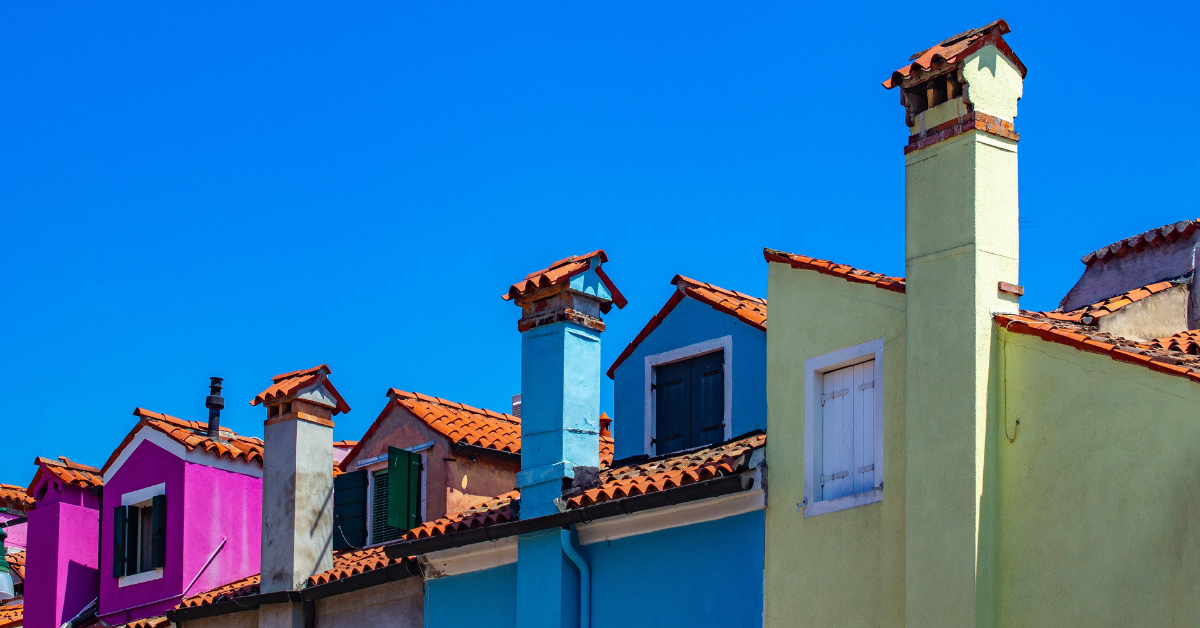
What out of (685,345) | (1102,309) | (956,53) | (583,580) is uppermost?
(956,53)

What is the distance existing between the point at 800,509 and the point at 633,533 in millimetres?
2009

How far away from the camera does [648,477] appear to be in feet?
43.9

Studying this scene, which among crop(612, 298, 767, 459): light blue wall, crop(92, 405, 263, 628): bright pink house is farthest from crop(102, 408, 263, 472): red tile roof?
crop(612, 298, 767, 459): light blue wall

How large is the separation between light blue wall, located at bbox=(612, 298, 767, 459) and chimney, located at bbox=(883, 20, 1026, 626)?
369 cm

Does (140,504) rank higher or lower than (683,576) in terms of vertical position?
higher

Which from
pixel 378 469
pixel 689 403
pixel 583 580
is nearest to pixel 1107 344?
pixel 583 580

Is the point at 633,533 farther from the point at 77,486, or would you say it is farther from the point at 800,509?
the point at 77,486

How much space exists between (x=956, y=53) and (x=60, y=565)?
16089 millimetres

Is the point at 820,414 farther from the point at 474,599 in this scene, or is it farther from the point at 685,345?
the point at 474,599

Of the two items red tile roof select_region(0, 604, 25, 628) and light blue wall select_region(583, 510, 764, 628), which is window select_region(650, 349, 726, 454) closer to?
light blue wall select_region(583, 510, 764, 628)

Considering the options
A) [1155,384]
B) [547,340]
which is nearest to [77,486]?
[547,340]

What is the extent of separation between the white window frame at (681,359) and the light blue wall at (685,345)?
57 millimetres

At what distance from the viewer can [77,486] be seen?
22.8 m

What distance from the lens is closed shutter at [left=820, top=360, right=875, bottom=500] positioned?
11844 mm
